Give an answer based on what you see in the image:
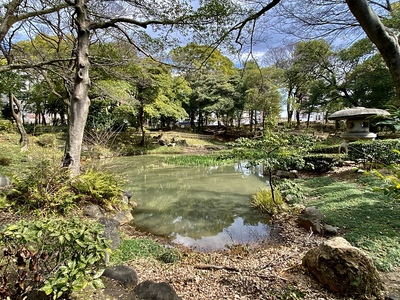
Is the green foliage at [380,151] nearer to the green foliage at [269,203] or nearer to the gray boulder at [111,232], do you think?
the green foliage at [269,203]

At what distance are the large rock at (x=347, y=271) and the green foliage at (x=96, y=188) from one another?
371cm

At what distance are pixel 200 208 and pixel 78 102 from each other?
3.46 metres

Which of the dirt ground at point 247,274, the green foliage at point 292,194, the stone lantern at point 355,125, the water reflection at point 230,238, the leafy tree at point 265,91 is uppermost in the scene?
the leafy tree at point 265,91

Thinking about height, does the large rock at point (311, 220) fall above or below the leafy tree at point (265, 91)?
below

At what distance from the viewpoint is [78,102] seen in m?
4.41

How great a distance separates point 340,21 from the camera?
2568mm

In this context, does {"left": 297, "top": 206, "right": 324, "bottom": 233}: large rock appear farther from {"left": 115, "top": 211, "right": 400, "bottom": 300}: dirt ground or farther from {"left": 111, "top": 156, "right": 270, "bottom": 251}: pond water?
{"left": 111, "top": 156, "right": 270, "bottom": 251}: pond water

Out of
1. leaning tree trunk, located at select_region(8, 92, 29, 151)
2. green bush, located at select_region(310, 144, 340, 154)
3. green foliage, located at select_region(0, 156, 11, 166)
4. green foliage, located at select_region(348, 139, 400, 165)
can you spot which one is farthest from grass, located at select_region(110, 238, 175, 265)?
leaning tree trunk, located at select_region(8, 92, 29, 151)

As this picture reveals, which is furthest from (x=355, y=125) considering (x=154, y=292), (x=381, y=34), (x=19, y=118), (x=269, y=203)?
(x=19, y=118)

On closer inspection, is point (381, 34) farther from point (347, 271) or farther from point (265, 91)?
point (265, 91)

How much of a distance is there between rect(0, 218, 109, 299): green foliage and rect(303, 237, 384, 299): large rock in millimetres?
2079

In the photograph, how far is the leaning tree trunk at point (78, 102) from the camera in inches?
173

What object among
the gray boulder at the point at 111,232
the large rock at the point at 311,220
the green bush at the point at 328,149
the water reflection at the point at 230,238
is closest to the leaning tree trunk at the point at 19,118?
the gray boulder at the point at 111,232

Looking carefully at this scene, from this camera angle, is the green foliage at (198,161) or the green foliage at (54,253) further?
the green foliage at (198,161)
